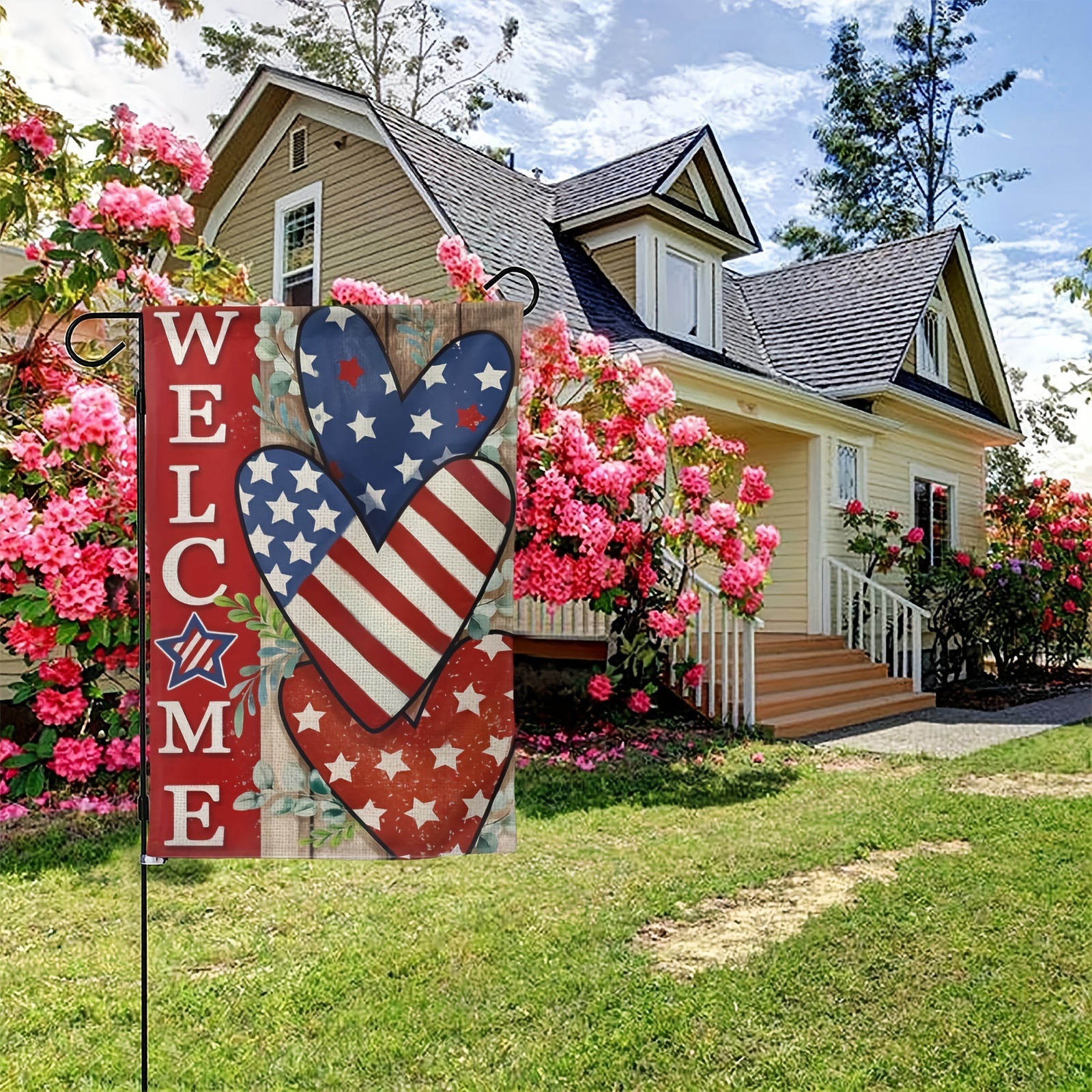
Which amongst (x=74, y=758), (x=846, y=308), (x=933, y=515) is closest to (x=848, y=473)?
(x=933, y=515)

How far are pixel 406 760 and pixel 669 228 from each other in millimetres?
11473

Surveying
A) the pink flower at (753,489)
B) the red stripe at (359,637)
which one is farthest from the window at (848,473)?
the red stripe at (359,637)

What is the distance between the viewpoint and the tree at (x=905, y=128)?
26.5 m

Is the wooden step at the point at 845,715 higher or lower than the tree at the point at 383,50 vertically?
lower

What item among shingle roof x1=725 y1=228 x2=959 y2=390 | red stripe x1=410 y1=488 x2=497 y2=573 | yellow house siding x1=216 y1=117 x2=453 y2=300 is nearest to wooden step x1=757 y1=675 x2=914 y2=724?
shingle roof x1=725 y1=228 x2=959 y2=390

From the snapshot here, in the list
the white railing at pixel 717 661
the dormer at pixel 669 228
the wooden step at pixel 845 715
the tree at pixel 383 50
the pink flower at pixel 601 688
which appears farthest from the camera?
the tree at pixel 383 50

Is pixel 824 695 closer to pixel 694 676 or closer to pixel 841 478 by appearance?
pixel 694 676

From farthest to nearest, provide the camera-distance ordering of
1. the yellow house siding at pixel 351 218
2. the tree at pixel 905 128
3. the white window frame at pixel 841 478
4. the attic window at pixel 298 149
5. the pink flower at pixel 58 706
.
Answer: the tree at pixel 905 128, the white window frame at pixel 841 478, the attic window at pixel 298 149, the yellow house siding at pixel 351 218, the pink flower at pixel 58 706

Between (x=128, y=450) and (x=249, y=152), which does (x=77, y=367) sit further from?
(x=249, y=152)

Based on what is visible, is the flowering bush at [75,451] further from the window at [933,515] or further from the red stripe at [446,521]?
the window at [933,515]

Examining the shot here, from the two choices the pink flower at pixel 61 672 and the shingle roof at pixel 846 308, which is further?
the shingle roof at pixel 846 308

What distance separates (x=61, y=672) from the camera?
580 centimetres

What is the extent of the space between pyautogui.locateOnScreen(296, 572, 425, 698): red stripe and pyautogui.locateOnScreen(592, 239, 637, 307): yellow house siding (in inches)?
419

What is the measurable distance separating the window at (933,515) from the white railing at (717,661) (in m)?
6.86
